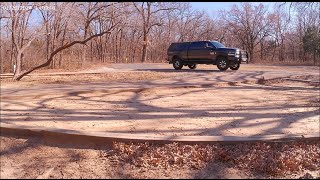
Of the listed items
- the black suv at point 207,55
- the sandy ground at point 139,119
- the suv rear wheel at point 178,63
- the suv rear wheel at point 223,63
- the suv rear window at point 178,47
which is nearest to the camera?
the sandy ground at point 139,119

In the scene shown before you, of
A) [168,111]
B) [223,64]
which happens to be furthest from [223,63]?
[168,111]

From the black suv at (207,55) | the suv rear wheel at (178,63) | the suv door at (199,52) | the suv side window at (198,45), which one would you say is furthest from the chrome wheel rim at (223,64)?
the suv rear wheel at (178,63)

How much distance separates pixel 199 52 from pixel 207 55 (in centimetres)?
60

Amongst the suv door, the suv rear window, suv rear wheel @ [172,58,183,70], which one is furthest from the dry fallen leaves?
suv rear wheel @ [172,58,183,70]

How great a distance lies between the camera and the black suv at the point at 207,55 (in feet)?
59.2

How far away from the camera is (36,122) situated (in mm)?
5465

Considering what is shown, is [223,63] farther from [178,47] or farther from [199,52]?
[178,47]

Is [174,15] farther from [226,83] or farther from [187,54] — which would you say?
[226,83]

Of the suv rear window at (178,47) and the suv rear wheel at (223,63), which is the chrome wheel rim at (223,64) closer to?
the suv rear wheel at (223,63)

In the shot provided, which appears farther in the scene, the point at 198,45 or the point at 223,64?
the point at 198,45

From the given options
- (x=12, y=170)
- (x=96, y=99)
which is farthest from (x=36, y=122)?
(x=96, y=99)

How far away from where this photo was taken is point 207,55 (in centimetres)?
1856

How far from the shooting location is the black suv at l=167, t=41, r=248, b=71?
18.0 meters

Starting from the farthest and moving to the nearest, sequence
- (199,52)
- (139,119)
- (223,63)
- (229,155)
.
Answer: (199,52)
(223,63)
(139,119)
(229,155)
